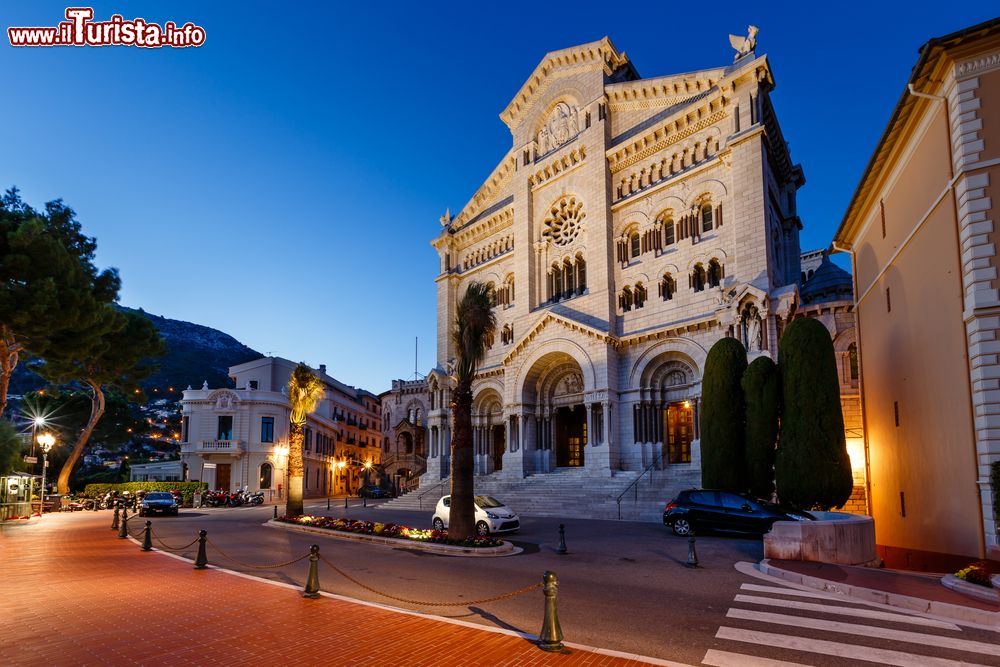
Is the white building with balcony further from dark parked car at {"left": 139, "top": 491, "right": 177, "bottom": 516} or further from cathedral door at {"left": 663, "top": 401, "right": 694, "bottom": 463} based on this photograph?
cathedral door at {"left": 663, "top": 401, "right": 694, "bottom": 463}

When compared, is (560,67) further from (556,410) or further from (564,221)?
(556,410)

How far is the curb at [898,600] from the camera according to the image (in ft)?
27.6

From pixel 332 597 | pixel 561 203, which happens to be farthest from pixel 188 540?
pixel 561 203

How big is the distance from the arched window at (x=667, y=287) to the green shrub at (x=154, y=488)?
3452 centimetres

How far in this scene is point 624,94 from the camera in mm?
34656

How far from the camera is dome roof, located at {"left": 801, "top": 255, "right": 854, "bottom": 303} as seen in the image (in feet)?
105

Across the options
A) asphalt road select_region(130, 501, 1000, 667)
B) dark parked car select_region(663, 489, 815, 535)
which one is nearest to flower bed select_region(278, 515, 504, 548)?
asphalt road select_region(130, 501, 1000, 667)

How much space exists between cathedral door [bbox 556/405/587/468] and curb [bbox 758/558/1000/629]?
24.0 m

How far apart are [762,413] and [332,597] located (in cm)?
1437

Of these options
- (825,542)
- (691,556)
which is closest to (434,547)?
(691,556)

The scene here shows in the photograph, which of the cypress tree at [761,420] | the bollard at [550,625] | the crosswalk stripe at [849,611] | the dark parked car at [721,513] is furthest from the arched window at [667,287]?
the bollard at [550,625]

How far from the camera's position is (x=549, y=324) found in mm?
35062

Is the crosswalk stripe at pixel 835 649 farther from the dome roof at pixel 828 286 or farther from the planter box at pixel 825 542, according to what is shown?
the dome roof at pixel 828 286

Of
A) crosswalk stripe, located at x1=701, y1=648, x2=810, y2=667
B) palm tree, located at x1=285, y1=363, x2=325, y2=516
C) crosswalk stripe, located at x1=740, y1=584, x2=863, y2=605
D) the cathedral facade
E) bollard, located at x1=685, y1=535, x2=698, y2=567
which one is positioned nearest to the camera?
crosswalk stripe, located at x1=701, y1=648, x2=810, y2=667
